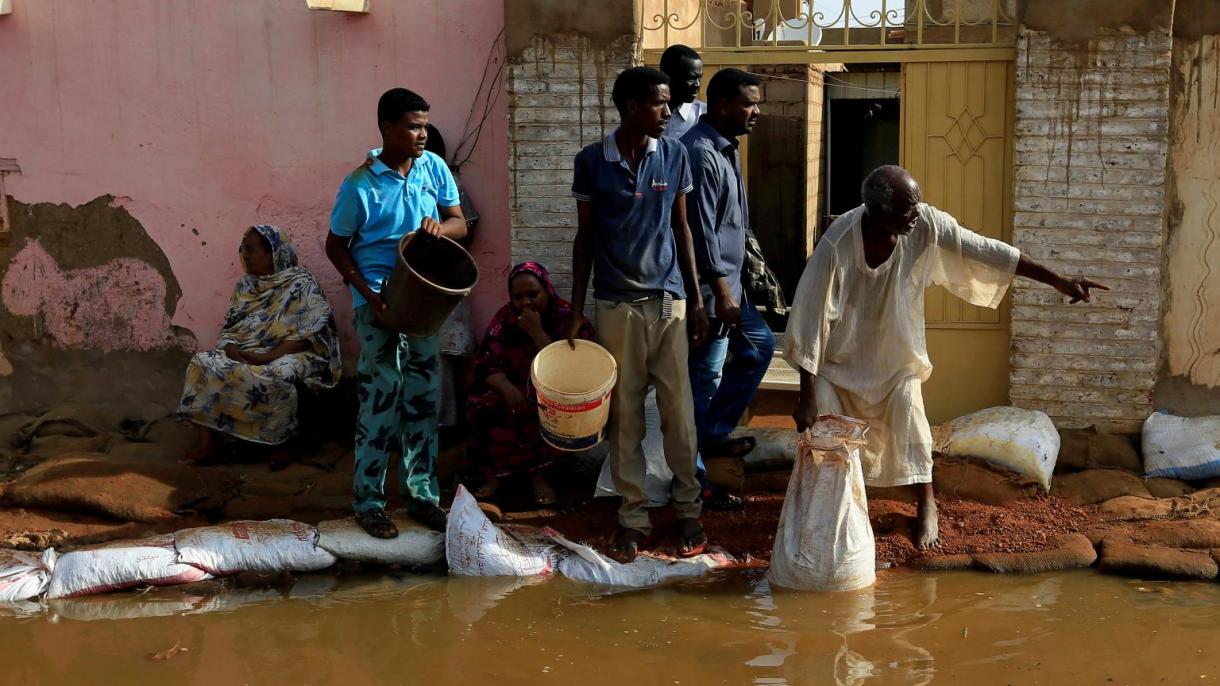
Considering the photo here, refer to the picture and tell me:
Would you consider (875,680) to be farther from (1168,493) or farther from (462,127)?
(462,127)

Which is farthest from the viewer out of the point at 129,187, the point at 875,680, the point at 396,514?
the point at 129,187

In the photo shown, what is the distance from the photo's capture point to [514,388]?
602cm

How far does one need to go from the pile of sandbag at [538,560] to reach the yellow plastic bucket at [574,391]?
0.45 m

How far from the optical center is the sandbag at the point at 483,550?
525 centimetres

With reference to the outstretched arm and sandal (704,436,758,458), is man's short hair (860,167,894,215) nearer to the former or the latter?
the outstretched arm

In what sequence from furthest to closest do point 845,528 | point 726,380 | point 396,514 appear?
point 726,380 < point 396,514 < point 845,528

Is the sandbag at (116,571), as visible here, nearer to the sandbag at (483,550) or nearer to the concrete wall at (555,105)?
the sandbag at (483,550)

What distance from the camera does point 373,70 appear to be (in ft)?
23.1

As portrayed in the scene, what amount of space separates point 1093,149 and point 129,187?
5193mm

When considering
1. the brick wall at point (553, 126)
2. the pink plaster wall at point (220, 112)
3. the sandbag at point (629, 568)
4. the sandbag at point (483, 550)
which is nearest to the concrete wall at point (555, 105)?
the brick wall at point (553, 126)

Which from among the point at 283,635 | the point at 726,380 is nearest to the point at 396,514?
the point at 283,635

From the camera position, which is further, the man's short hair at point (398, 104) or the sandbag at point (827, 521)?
the man's short hair at point (398, 104)

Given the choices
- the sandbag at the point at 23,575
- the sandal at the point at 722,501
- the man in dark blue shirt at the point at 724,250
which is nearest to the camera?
the sandbag at the point at 23,575

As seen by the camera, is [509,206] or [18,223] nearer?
[509,206]
